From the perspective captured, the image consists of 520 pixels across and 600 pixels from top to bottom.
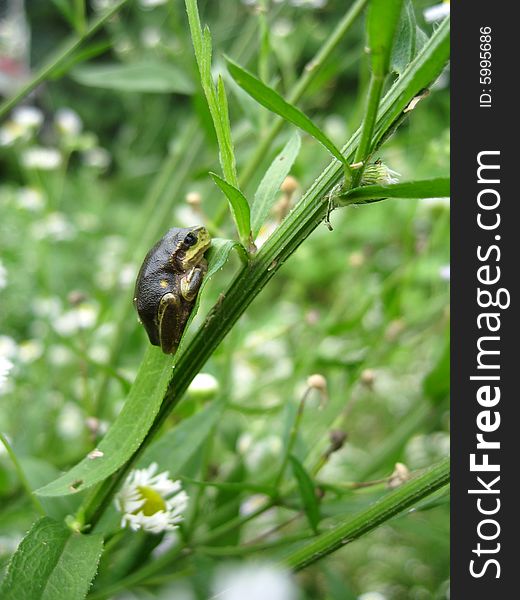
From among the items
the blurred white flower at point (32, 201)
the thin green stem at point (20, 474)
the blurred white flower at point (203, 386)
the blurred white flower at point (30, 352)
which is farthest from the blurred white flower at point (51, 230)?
the thin green stem at point (20, 474)

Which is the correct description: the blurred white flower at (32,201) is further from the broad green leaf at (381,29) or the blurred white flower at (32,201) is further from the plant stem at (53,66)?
the broad green leaf at (381,29)

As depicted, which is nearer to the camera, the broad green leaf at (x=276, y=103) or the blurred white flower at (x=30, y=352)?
the broad green leaf at (x=276, y=103)

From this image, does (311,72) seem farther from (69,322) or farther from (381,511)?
(69,322)

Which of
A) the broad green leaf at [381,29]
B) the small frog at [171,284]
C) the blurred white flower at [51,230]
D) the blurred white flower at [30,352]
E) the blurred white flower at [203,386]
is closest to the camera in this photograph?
the broad green leaf at [381,29]

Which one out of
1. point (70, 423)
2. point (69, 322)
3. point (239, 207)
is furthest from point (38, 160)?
point (239, 207)

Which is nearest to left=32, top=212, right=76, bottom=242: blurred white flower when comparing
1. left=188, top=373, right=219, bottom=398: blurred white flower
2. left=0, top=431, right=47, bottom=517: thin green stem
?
left=188, top=373, right=219, bottom=398: blurred white flower

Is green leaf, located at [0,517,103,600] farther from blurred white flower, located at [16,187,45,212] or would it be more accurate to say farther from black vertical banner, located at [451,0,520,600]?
blurred white flower, located at [16,187,45,212]
